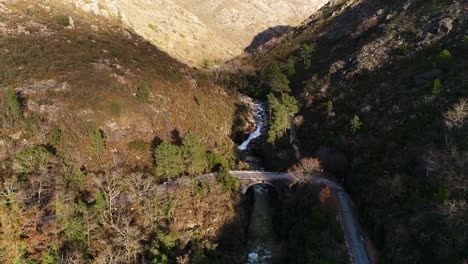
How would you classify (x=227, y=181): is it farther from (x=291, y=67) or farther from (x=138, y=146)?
(x=291, y=67)

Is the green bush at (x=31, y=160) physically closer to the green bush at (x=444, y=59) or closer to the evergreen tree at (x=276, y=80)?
the evergreen tree at (x=276, y=80)

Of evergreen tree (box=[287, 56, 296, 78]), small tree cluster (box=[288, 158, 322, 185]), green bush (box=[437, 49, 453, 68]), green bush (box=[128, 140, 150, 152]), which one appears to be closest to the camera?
small tree cluster (box=[288, 158, 322, 185])

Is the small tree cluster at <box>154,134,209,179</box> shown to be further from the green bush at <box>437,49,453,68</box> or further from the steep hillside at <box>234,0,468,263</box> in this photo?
the green bush at <box>437,49,453,68</box>

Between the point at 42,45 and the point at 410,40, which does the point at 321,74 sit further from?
the point at 42,45

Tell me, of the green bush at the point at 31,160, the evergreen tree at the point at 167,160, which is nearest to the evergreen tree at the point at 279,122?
the evergreen tree at the point at 167,160

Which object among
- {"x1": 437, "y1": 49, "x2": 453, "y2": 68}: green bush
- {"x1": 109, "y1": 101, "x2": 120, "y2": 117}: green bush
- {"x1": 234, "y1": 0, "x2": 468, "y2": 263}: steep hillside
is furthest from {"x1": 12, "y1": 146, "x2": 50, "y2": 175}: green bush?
{"x1": 437, "y1": 49, "x2": 453, "y2": 68}: green bush
